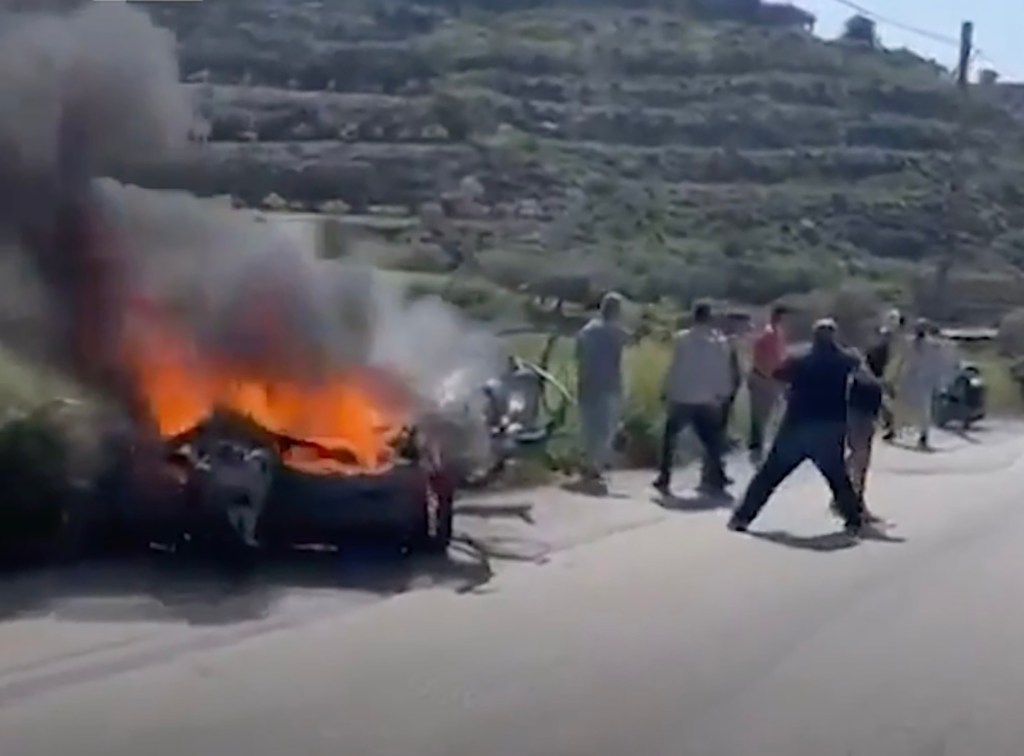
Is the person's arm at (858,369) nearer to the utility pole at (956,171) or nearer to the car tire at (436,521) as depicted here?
the car tire at (436,521)

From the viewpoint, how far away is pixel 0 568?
1248 cm

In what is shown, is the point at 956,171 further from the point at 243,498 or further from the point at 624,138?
the point at 243,498

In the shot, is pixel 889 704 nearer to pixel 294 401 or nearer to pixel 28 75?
pixel 294 401

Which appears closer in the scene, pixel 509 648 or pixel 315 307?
pixel 509 648

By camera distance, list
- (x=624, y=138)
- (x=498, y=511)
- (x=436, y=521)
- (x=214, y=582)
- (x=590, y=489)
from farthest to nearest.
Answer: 1. (x=624, y=138)
2. (x=590, y=489)
3. (x=498, y=511)
4. (x=436, y=521)
5. (x=214, y=582)

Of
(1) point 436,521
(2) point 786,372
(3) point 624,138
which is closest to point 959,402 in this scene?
(2) point 786,372

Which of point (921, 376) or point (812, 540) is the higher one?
point (812, 540)

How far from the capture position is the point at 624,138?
53125 mm

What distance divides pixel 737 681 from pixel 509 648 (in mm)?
1151

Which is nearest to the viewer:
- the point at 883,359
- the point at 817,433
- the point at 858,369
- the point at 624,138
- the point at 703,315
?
the point at 817,433

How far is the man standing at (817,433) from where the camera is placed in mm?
16797

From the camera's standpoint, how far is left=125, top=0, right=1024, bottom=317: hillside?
115ft

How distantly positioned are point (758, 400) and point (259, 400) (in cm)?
965

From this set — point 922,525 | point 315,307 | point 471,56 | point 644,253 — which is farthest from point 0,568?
point 471,56
